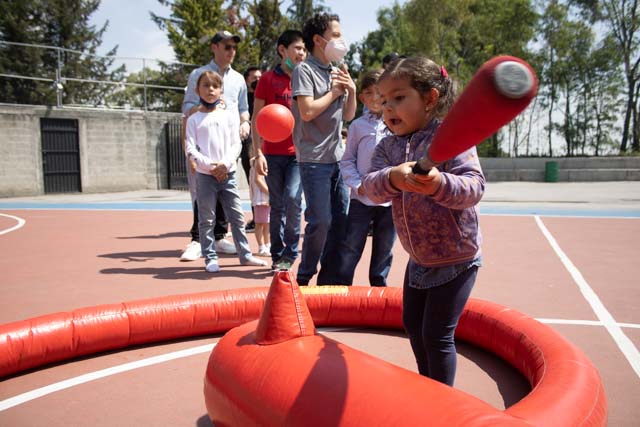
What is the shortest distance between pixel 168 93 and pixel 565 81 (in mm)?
17960

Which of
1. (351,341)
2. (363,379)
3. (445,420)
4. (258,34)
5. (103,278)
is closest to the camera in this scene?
(445,420)

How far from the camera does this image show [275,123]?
4.93 metres

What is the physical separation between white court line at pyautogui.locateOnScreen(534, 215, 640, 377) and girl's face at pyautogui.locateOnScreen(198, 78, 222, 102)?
4204mm

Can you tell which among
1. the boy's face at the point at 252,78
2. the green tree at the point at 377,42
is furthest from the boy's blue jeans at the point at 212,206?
the green tree at the point at 377,42

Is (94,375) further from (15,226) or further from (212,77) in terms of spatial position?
(15,226)

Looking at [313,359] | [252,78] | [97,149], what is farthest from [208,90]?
[97,149]

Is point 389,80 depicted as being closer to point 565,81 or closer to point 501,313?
point 501,313

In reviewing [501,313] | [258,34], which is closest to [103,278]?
[501,313]

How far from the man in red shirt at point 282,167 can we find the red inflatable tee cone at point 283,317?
2.78 metres

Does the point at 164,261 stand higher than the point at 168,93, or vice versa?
the point at 168,93

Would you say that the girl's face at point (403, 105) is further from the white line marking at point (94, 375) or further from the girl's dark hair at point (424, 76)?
the white line marking at point (94, 375)

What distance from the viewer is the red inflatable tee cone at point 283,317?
8.14 feet

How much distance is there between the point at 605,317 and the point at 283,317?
3032 mm

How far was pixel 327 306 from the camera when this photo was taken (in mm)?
4070
